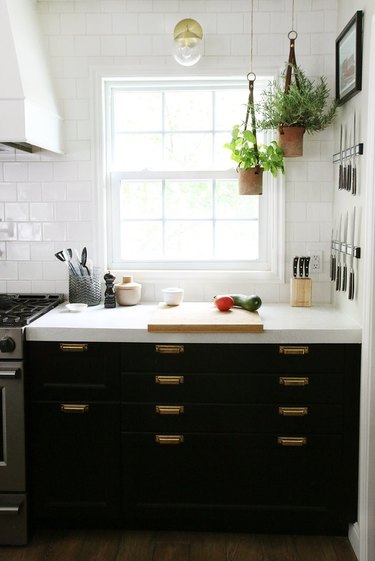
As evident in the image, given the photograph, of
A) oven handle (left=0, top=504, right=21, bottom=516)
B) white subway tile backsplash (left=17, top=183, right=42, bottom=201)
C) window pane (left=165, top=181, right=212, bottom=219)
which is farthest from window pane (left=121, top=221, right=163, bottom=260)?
oven handle (left=0, top=504, right=21, bottom=516)

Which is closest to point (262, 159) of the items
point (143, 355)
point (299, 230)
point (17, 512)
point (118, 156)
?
point (299, 230)

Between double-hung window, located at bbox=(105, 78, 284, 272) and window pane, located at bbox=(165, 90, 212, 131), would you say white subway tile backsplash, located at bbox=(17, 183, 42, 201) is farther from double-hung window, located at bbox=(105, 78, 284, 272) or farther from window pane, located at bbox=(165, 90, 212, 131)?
window pane, located at bbox=(165, 90, 212, 131)

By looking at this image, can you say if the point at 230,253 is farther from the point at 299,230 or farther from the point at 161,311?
the point at 161,311

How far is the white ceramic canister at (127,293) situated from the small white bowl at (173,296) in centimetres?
17

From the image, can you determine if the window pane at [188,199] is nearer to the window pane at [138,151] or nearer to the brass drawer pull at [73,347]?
the window pane at [138,151]

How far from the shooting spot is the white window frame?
3.90 metres

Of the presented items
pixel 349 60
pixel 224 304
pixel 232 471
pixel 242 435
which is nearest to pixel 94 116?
pixel 224 304

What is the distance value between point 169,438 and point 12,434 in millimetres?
739

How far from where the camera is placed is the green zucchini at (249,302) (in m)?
3.59

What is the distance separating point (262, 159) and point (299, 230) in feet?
1.58

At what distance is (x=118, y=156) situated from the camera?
13.4 ft

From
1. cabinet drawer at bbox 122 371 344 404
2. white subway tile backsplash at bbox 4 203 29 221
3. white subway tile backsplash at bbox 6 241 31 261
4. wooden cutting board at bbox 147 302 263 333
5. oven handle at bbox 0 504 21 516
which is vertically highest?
white subway tile backsplash at bbox 4 203 29 221

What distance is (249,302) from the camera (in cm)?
360

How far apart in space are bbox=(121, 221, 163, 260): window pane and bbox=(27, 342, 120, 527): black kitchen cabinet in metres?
0.96
